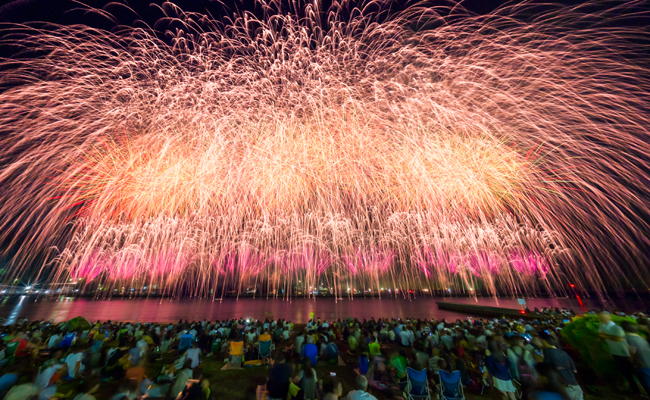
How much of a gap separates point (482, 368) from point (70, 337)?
60.0 ft

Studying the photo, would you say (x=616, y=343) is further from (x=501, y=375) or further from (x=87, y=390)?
(x=87, y=390)

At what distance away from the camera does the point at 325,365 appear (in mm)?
11094

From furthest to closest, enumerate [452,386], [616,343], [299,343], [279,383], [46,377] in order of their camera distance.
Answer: [299,343] → [616,343] → [46,377] → [452,386] → [279,383]

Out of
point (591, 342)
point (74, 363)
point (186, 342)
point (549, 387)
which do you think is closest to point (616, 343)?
point (591, 342)

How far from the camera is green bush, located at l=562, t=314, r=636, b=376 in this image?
306 inches

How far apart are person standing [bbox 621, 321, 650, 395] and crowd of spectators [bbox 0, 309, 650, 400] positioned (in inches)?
0.8

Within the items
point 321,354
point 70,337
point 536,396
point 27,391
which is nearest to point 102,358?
point 70,337

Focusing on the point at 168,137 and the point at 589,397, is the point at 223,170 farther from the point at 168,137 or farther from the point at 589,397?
the point at 589,397

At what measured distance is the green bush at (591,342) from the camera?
777 cm

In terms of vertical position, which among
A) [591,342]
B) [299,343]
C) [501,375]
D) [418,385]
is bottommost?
[418,385]

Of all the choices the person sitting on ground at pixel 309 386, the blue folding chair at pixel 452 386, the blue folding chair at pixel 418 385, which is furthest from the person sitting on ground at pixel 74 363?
the blue folding chair at pixel 452 386

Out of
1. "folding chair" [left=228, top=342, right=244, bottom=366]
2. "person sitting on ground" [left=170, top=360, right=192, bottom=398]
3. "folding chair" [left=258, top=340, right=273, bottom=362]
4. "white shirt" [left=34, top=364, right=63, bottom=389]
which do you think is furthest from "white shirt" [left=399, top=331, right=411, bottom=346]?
"white shirt" [left=34, top=364, right=63, bottom=389]

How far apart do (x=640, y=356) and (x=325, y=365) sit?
9.99 meters

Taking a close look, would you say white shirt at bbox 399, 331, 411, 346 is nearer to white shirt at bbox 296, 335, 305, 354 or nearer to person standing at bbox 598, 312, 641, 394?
Answer: white shirt at bbox 296, 335, 305, 354
